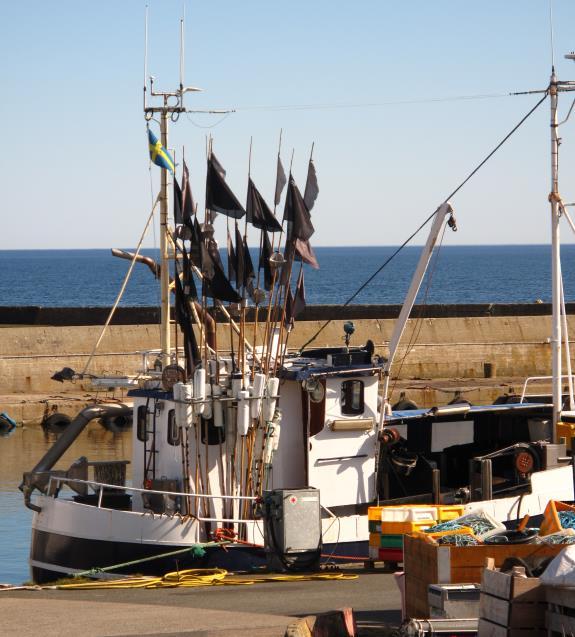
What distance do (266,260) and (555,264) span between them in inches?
192

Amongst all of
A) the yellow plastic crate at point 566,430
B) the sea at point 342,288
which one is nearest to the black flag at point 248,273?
the yellow plastic crate at point 566,430

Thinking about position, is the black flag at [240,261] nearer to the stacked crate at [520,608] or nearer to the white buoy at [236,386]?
the white buoy at [236,386]

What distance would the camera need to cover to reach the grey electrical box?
16.7 metres

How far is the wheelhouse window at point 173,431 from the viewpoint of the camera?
18.0 meters

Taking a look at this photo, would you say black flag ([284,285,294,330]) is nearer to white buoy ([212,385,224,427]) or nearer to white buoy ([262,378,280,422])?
white buoy ([262,378,280,422])

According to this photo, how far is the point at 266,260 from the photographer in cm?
1792

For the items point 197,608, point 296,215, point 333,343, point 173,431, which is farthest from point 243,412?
point 333,343

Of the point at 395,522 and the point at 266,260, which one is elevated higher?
the point at 266,260

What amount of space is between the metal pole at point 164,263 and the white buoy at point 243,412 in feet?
5.40

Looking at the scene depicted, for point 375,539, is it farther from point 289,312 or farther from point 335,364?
point 289,312

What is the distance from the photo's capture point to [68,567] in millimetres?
17719

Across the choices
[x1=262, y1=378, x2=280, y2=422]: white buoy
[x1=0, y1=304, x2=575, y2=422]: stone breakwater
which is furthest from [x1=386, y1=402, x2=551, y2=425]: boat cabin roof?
[x1=0, y1=304, x2=575, y2=422]: stone breakwater

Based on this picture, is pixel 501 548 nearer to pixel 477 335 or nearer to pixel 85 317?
pixel 477 335

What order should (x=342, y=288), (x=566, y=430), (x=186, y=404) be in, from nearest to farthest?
(x=186, y=404) → (x=566, y=430) → (x=342, y=288)
